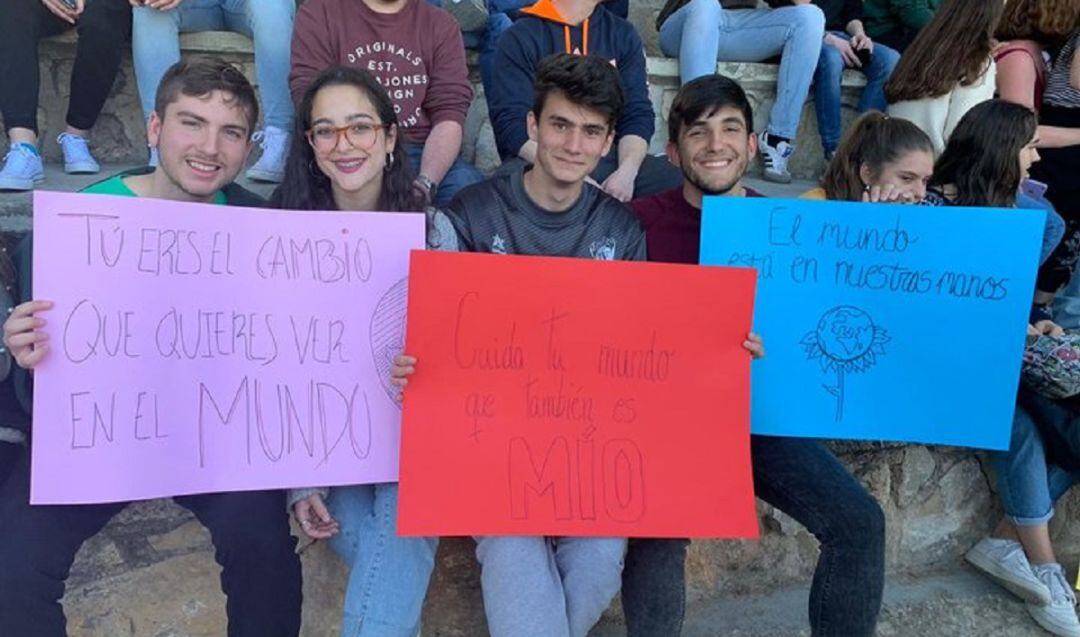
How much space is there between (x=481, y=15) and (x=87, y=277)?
2.23 m

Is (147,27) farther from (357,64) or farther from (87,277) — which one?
(87,277)

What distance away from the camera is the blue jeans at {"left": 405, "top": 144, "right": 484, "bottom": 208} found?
2.74 m

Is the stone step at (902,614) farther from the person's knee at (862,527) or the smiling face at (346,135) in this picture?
the smiling face at (346,135)

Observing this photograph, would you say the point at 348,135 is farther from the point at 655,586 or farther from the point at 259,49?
the point at 259,49

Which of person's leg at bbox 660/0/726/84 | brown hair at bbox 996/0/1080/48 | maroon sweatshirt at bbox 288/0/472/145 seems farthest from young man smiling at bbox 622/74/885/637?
brown hair at bbox 996/0/1080/48

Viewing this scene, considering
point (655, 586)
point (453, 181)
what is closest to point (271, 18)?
point (453, 181)

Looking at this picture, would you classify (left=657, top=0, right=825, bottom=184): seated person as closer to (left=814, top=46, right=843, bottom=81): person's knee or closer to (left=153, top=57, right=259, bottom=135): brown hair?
(left=814, top=46, right=843, bottom=81): person's knee

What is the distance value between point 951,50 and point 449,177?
79.9 inches

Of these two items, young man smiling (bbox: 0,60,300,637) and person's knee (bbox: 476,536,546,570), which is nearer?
young man smiling (bbox: 0,60,300,637)

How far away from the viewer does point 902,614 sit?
238 centimetres

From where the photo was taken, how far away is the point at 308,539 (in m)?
1.93

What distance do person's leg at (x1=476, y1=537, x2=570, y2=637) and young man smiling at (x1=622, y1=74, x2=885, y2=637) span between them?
0.75 ft

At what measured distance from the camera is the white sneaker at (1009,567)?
234 centimetres

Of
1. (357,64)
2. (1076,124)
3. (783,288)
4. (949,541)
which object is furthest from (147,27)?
(1076,124)
